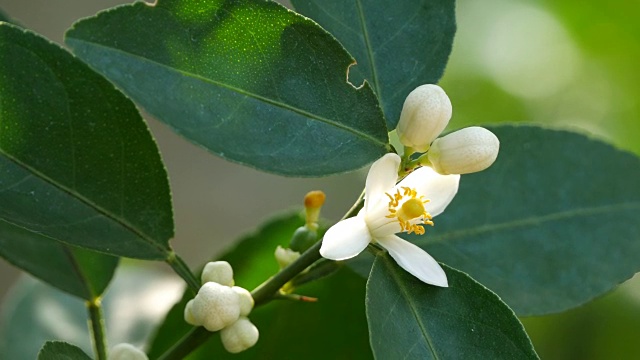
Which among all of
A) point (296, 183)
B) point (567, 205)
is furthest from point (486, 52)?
point (567, 205)

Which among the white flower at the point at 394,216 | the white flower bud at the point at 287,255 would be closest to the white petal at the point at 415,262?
the white flower at the point at 394,216

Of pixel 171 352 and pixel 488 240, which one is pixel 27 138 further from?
pixel 488 240

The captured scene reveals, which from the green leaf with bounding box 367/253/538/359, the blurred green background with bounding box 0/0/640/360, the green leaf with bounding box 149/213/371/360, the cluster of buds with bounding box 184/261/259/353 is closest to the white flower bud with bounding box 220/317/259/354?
the cluster of buds with bounding box 184/261/259/353

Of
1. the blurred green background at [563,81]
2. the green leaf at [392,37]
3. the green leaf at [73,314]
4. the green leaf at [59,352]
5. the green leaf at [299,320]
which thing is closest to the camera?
the green leaf at [59,352]

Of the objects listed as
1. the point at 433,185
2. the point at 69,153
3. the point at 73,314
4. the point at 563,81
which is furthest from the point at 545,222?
the point at 563,81

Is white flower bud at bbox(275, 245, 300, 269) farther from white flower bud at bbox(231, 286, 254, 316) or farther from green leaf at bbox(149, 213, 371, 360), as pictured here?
green leaf at bbox(149, 213, 371, 360)

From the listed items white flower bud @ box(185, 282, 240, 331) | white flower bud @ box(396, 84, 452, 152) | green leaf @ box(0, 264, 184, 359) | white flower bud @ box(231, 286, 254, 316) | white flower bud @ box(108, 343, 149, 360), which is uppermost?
white flower bud @ box(396, 84, 452, 152)

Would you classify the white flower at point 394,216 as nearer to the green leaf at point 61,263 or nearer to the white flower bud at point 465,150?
the white flower bud at point 465,150
